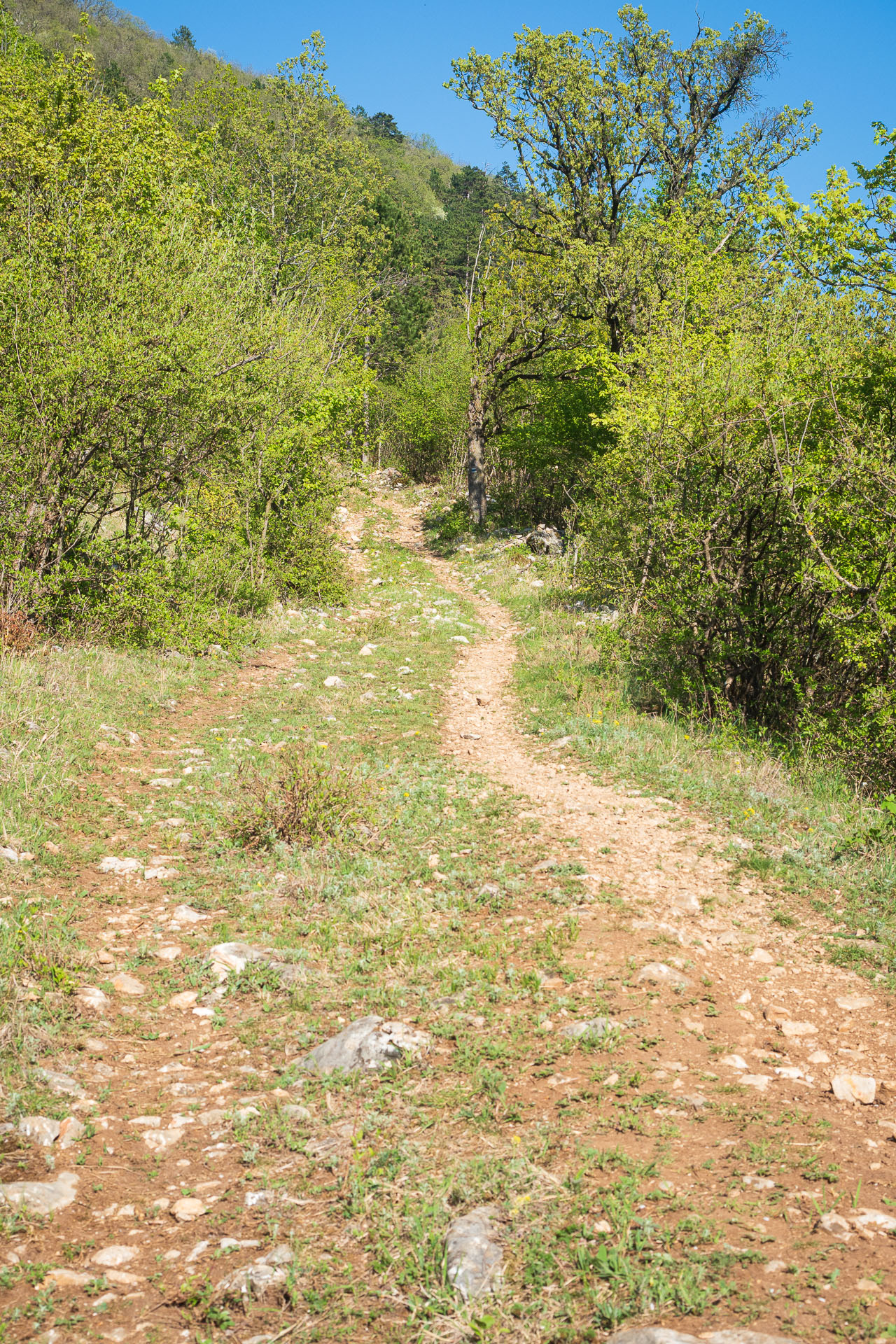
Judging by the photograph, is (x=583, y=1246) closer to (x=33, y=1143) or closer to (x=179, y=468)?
(x=33, y=1143)

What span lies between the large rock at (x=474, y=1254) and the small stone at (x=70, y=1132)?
1.74m

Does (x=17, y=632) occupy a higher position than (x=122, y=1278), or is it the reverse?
(x=17, y=632)

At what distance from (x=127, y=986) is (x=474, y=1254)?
2706mm

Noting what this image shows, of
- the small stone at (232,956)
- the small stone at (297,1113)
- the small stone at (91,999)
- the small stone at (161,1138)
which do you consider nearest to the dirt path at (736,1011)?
the small stone at (297,1113)

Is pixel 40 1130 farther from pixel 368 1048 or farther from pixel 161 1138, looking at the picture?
pixel 368 1048

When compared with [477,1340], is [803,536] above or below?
above

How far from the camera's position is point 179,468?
1190 cm

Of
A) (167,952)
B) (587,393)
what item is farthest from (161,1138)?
(587,393)

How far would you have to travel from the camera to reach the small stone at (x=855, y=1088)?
159 inches

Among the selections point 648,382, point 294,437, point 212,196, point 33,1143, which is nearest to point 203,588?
point 294,437

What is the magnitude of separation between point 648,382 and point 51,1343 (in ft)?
44.2

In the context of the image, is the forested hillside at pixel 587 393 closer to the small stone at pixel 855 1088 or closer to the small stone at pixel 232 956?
the small stone at pixel 855 1088

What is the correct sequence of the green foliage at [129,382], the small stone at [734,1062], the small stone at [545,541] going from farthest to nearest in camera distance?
the small stone at [545,541] → the green foliage at [129,382] → the small stone at [734,1062]

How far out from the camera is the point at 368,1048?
4410mm
